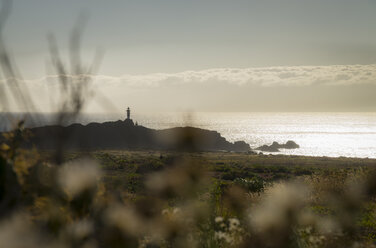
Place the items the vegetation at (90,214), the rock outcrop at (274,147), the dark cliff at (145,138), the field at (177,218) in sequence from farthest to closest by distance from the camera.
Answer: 1. the rock outcrop at (274,147)
2. the dark cliff at (145,138)
3. the field at (177,218)
4. the vegetation at (90,214)

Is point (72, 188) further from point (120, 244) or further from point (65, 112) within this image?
point (65, 112)

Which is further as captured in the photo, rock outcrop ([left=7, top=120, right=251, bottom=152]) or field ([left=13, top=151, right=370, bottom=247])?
field ([left=13, top=151, right=370, bottom=247])

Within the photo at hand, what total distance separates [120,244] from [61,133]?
1717 mm

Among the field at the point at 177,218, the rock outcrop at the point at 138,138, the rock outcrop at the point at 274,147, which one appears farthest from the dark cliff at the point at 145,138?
the rock outcrop at the point at 274,147

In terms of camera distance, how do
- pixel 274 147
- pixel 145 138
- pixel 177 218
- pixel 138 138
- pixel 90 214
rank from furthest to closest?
pixel 274 147
pixel 145 138
pixel 138 138
pixel 177 218
pixel 90 214

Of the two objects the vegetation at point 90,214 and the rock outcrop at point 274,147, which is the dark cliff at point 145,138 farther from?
the rock outcrop at point 274,147

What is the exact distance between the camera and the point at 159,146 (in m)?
73.7

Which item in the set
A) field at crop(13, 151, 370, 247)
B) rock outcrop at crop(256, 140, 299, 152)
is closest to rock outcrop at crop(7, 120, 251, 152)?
field at crop(13, 151, 370, 247)

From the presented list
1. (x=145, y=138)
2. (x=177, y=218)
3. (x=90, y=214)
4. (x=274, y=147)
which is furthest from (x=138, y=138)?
(x=274, y=147)

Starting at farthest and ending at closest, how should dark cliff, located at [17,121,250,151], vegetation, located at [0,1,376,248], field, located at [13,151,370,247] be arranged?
dark cliff, located at [17,121,250,151]
field, located at [13,151,370,247]
vegetation, located at [0,1,376,248]

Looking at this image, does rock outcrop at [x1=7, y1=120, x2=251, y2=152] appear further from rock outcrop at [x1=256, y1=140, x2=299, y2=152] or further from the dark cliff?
rock outcrop at [x1=256, y1=140, x2=299, y2=152]

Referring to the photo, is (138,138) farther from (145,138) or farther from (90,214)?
(145,138)

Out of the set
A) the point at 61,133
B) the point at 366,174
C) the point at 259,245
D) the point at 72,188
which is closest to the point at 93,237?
the point at 72,188

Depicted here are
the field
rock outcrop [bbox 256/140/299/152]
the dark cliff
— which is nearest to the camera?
the field
